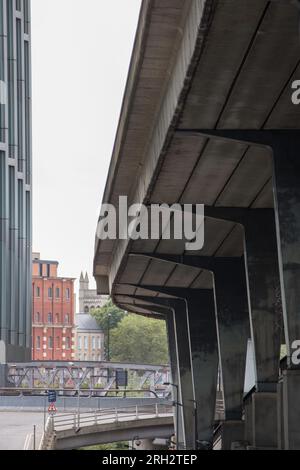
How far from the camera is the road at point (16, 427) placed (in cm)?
5464

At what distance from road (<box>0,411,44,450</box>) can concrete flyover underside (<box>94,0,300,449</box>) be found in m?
11.3

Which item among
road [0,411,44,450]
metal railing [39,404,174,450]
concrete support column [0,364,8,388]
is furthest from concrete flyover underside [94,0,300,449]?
concrete support column [0,364,8,388]

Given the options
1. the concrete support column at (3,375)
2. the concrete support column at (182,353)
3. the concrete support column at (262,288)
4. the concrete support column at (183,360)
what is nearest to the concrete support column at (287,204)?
the concrete support column at (262,288)

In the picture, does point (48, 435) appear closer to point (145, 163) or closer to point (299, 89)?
point (145, 163)

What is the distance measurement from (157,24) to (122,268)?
29.9 metres

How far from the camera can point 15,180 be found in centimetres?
10275

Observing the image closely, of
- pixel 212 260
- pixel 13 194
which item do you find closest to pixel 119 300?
pixel 212 260

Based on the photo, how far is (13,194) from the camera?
102 metres

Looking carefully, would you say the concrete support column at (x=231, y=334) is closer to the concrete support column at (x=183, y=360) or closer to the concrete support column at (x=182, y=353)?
the concrete support column at (x=182, y=353)

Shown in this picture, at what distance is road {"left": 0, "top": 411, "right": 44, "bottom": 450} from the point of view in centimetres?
5464

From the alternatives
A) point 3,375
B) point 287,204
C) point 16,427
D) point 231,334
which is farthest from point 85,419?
point 287,204

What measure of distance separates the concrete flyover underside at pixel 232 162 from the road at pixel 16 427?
1127cm

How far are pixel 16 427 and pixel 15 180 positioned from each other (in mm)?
38201

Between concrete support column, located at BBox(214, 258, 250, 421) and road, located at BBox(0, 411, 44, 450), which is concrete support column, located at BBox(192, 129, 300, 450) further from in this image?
road, located at BBox(0, 411, 44, 450)
